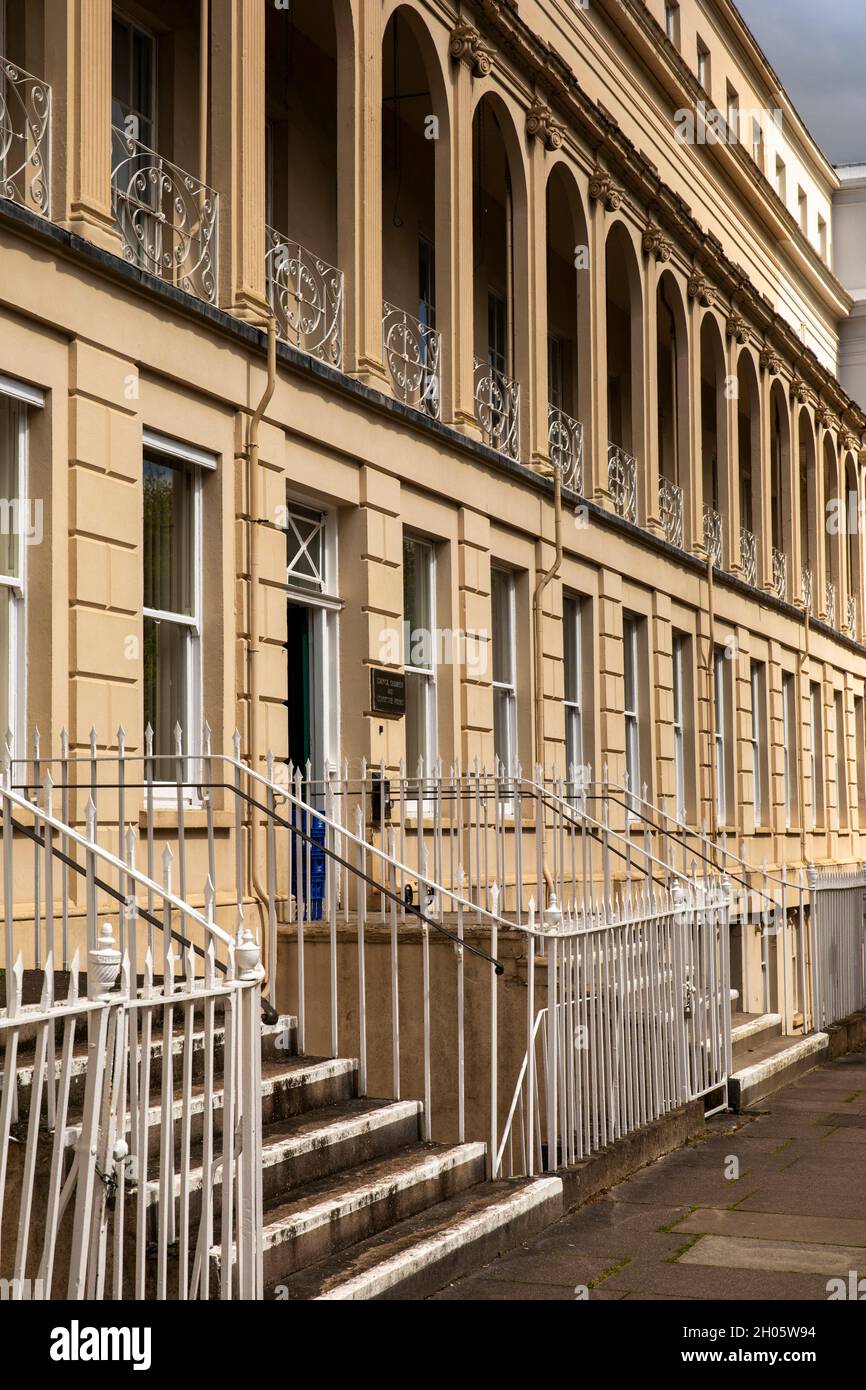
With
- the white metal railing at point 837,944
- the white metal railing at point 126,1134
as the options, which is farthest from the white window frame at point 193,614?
the white metal railing at point 837,944

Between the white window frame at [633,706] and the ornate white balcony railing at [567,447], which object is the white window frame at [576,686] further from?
the white window frame at [633,706]

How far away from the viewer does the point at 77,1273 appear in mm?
4582

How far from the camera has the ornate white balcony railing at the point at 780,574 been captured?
2642 centimetres

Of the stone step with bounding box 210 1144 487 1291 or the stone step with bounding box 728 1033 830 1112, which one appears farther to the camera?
the stone step with bounding box 728 1033 830 1112

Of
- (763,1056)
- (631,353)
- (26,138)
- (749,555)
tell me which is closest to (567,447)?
(631,353)

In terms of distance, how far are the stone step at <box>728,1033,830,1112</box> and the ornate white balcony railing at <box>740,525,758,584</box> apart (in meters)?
11.8

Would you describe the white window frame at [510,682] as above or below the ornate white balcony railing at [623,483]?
below

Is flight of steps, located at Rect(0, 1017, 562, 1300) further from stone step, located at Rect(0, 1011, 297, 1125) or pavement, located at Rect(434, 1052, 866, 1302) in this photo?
pavement, located at Rect(434, 1052, 866, 1302)

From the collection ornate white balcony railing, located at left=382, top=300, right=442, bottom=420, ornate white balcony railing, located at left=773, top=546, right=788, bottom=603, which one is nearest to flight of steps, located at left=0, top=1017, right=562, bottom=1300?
ornate white balcony railing, located at left=382, top=300, right=442, bottom=420

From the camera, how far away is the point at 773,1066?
12070 mm

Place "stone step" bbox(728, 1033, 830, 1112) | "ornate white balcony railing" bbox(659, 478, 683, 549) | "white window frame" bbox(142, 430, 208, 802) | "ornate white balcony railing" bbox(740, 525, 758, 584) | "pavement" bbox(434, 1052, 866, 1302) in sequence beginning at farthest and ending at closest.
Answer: "ornate white balcony railing" bbox(740, 525, 758, 584) → "ornate white balcony railing" bbox(659, 478, 683, 549) → "stone step" bbox(728, 1033, 830, 1112) → "white window frame" bbox(142, 430, 208, 802) → "pavement" bbox(434, 1052, 866, 1302)

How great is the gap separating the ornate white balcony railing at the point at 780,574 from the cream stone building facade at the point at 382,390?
964 mm

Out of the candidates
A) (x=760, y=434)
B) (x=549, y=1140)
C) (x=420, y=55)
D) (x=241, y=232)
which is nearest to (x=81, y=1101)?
(x=549, y=1140)

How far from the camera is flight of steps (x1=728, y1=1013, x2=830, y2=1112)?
11281 millimetres
